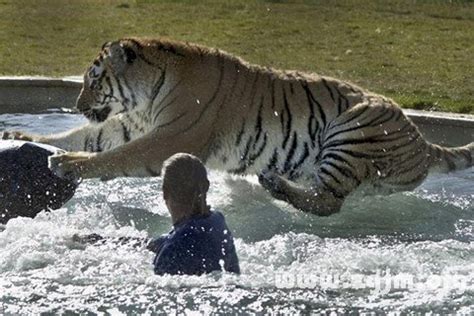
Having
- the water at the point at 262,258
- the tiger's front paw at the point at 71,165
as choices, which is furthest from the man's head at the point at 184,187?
the tiger's front paw at the point at 71,165

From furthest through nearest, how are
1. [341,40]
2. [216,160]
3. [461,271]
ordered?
[341,40] < [216,160] < [461,271]

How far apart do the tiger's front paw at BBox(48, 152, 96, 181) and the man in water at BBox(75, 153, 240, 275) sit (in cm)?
154

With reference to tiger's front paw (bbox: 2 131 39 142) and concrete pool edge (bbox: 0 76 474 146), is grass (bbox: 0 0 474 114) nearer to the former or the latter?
concrete pool edge (bbox: 0 76 474 146)

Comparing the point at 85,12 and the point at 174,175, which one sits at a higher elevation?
the point at 174,175

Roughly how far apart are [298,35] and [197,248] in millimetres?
9574

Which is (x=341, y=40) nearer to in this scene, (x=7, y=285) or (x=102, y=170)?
(x=102, y=170)

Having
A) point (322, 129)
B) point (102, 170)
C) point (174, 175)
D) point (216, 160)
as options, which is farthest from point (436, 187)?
point (174, 175)

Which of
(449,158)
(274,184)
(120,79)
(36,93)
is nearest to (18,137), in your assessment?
(120,79)

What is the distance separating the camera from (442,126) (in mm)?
8961

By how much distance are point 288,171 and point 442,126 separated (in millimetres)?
2095

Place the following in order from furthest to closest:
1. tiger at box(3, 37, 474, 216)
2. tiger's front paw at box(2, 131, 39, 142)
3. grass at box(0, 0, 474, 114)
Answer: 1. grass at box(0, 0, 474, 114)
2. tiger's front paw at box(2, 131, 39, 142)
3. tiger at box(3, 37, 474, 216)

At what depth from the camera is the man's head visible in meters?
5.18

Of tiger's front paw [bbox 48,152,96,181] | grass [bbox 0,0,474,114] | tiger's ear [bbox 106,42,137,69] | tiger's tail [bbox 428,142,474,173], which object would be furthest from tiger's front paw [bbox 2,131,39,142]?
grass [bbox 0,0,474,114]

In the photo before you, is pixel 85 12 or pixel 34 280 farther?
pixel 85 12
